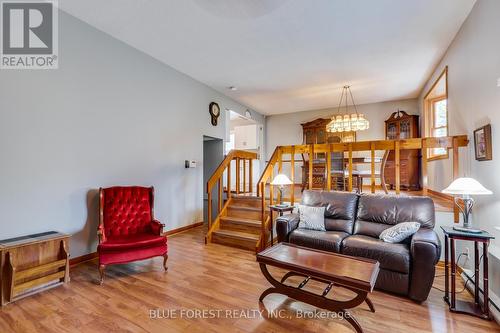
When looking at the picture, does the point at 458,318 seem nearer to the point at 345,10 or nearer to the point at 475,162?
the point at 475,162

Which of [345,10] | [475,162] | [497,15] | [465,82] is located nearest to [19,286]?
[345,10]

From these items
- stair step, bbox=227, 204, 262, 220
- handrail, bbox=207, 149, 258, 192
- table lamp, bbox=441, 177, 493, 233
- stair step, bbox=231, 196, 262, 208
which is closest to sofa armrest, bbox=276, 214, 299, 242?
stair step, bbox=227, 204, 262, 220

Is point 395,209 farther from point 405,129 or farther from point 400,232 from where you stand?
point 405,129

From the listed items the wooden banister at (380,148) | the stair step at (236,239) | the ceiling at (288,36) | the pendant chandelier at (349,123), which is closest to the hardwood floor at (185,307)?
the stair step at (236,239)

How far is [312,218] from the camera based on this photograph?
326cm

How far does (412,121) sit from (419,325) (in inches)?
225

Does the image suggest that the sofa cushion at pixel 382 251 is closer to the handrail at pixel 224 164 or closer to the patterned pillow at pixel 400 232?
the patterned pillow at pixel 400 232

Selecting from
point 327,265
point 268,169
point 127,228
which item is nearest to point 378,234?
point 327,265

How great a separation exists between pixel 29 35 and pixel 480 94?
534 centimetres

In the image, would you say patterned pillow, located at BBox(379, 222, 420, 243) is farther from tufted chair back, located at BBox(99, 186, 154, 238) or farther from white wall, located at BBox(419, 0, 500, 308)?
tufted chair back, located at BBox(99, 186, 154, 238)

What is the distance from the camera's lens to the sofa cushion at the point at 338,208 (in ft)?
10.5

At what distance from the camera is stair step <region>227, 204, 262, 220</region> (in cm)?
431

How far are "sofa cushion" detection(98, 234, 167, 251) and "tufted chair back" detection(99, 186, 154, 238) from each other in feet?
0.65

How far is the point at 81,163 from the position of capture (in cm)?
317
